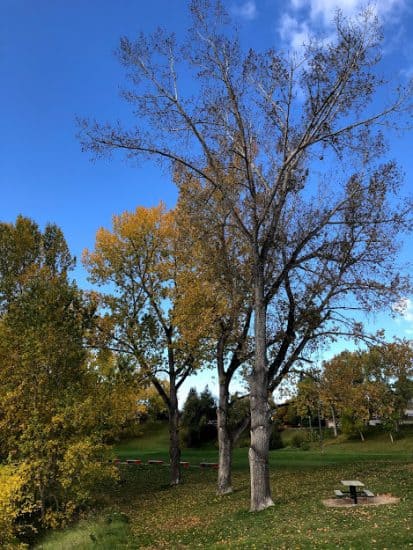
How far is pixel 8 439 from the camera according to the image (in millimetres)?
15367

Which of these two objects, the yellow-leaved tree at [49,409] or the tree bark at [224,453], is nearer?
the yellow-leaved tree at [49,409]

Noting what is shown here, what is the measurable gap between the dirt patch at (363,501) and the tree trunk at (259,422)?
1.62 metres

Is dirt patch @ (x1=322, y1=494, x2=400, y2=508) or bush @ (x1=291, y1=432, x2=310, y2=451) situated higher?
bush @ (x1=291, y1=432, x2=310, y2=451)

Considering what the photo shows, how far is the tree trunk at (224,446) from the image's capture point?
1827 cm

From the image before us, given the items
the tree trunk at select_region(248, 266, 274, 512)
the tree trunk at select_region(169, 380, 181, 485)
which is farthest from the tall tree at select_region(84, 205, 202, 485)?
the tree trunk at select_region(248, 266, 274, 512)

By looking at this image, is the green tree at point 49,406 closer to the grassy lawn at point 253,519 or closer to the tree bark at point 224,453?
the grassy lawn at point 253,519

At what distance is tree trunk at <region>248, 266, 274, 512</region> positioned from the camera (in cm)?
1314

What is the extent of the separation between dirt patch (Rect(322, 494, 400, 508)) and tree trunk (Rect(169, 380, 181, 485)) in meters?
11.2

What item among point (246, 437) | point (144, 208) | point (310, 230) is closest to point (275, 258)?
point (310, 230)

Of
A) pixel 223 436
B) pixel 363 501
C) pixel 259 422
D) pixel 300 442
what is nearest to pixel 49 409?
pixel 259 422

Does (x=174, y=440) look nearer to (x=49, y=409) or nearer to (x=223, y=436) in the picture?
(x=223, y=436)

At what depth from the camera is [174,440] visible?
76.3ft

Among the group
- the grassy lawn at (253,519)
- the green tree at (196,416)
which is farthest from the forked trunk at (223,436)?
the green tree at (196,416)

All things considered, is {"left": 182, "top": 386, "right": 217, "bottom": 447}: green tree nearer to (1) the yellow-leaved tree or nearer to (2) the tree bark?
(2) the tree bark
